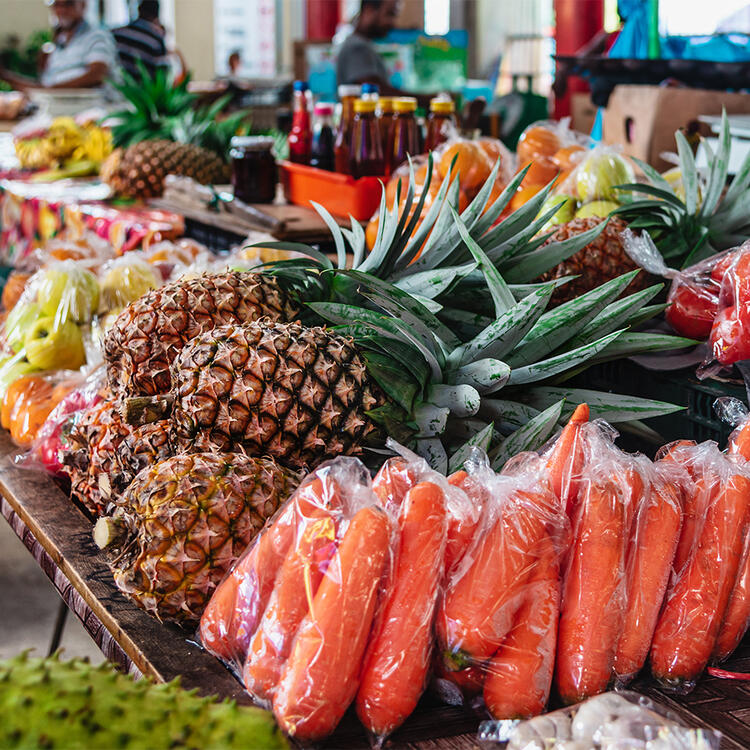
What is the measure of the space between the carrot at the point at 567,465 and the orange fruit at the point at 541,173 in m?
1.68

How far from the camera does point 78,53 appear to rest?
19.8ft

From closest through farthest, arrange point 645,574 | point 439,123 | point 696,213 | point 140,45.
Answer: point 645,574 → point 696,213 → point 439,123 → point 140,45

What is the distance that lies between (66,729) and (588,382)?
1318 millimetres

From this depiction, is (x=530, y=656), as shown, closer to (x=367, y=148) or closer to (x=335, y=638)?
(x=335, y=638)

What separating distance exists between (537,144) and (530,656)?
209 centimetres

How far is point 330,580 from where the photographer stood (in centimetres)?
103

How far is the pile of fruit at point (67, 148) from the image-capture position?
16.8 feet

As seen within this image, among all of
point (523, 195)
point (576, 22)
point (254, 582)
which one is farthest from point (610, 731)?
point (576, 22)

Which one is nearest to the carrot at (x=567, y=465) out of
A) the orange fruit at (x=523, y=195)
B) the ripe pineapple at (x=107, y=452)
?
the ripe pineapple at (x=107, y=452)

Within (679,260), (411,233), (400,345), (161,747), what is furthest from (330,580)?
(679,260)

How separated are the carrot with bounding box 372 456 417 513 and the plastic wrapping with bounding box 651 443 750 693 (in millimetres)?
378

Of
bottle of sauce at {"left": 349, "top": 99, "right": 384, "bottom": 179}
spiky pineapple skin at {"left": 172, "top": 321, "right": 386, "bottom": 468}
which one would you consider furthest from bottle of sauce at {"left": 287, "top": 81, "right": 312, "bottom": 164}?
spiky pineapple skin at {"left": 172, "top": 321, "right": 386, "bottom": 468}

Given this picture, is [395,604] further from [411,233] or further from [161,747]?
[411,233]

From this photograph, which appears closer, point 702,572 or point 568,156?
point 702,572
